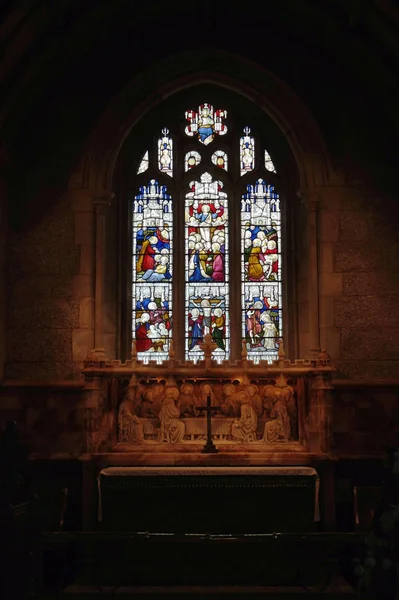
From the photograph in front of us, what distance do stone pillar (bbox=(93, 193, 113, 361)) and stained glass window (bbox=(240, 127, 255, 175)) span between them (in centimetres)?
189

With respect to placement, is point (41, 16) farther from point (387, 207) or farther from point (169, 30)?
point (387, 207)

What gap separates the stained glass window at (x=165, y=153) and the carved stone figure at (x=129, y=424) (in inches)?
121

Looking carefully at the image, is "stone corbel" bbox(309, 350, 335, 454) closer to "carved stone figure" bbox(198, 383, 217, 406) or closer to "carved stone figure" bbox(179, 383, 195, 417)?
"carved stone figure" bbox(198, 383, 217, 406)

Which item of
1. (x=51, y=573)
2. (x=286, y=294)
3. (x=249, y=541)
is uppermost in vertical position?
(x=286, y=294)

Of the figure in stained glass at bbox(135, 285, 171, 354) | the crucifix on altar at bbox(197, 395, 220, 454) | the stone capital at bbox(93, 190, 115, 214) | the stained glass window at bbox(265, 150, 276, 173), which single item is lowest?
the crucifix on altar at bbox(197, 395, 220, 454)

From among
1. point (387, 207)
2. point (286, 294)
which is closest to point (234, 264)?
point (286, 294)

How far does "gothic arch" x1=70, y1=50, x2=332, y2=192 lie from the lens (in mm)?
9797

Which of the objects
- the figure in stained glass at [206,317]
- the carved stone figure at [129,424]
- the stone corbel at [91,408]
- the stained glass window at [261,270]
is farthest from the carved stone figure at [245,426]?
the figure in stained glass at [206,317]

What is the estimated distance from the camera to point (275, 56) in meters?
10.0

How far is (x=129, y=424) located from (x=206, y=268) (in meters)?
2.40

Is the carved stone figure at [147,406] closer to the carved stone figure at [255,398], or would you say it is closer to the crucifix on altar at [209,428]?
the crucifix on altar at [209,428]

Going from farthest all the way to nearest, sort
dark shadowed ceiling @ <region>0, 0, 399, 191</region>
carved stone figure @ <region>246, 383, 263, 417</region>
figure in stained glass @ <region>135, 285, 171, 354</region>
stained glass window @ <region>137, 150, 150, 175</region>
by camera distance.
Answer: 1. stained glass window @ <region>137, 150, 150, 175</region>
2. figure in stained glass @ <region>135, 285, 171, 354</region>
3. dark shadowed ceiling @ <region>0, 0, 399, 191</region>
4. carved stone figure @ <region>246, 383, 263, 417</region>

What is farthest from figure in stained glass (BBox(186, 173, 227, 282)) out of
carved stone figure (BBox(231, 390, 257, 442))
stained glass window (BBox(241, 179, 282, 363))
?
carved stone figure (BBox(231, 390, 257, 442))

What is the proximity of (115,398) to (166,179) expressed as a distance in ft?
9.71
